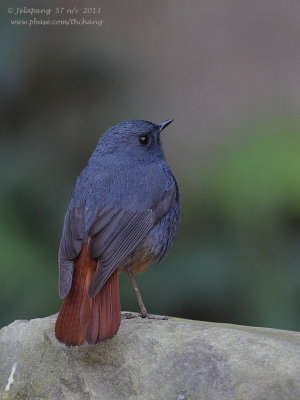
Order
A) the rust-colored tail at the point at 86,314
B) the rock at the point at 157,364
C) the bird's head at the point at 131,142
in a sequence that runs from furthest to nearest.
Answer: the bird's head at the point at 131,142
the rust-colored tail at the point at 86,314
the rock at the point at 157,364

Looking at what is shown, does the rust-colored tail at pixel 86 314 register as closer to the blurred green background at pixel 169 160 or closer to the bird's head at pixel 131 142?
the bird's head at pixel 131 142

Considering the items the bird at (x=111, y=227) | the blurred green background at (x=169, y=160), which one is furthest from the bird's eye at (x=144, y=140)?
the blurred green background at (x=169, y=160)

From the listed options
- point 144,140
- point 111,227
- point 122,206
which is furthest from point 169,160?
point 111,227

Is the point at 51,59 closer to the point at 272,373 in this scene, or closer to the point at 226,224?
the point at 226,224

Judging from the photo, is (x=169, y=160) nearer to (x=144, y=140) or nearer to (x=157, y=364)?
(x=144, y=140)

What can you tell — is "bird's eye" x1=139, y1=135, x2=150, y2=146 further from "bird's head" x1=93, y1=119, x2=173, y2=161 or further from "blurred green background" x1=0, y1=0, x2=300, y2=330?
"blurred green background" x1=0, y1=0, x2=300, y2=330

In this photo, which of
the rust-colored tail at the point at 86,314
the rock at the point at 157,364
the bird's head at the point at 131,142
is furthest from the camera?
the bird's head at the point at 131,142

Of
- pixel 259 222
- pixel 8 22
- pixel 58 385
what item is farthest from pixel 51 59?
pixel 58 385
